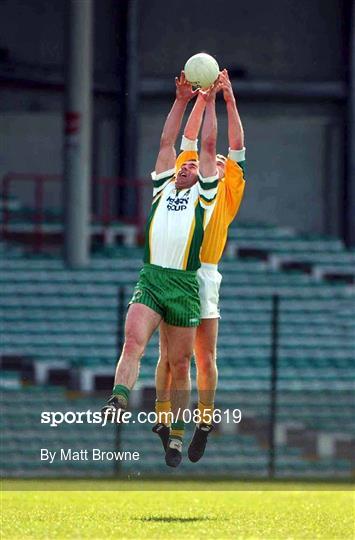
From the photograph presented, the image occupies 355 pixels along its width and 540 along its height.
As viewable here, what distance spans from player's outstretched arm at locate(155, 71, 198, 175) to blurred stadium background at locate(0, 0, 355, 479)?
1016 cm

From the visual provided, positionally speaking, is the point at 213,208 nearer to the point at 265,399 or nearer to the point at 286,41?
the point at 265,399

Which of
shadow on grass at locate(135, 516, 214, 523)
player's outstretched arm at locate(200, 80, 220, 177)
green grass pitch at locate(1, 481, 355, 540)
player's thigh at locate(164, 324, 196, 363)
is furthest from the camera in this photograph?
shadow on grass at locate(135, 516, 214, 523)

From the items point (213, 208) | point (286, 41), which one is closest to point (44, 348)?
point (286, 41)

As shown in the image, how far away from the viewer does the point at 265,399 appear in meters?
21.9

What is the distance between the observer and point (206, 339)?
10125 millimetres

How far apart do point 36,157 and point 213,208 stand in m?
19.4

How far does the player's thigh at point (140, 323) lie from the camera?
9805mm

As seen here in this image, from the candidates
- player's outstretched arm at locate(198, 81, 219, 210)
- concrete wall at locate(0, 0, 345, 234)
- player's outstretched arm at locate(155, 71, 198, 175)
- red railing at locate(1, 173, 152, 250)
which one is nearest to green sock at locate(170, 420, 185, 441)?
player's outstretched arm at locate(198, 81, 219, 210)

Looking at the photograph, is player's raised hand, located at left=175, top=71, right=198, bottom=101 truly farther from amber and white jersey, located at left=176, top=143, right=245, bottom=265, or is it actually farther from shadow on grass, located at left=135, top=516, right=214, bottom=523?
shadow on grass, located at left=135, top=516, right=214, bottom=523

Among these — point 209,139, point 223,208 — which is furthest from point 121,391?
point 209,139

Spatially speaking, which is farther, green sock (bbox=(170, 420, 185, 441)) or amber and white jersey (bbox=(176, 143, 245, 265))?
green sock (bbox=(170, 420, 185, 441))

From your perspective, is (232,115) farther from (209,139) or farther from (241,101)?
(241,101)

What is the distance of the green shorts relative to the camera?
9805 millimetres

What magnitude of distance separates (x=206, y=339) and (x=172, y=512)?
10.6ft
